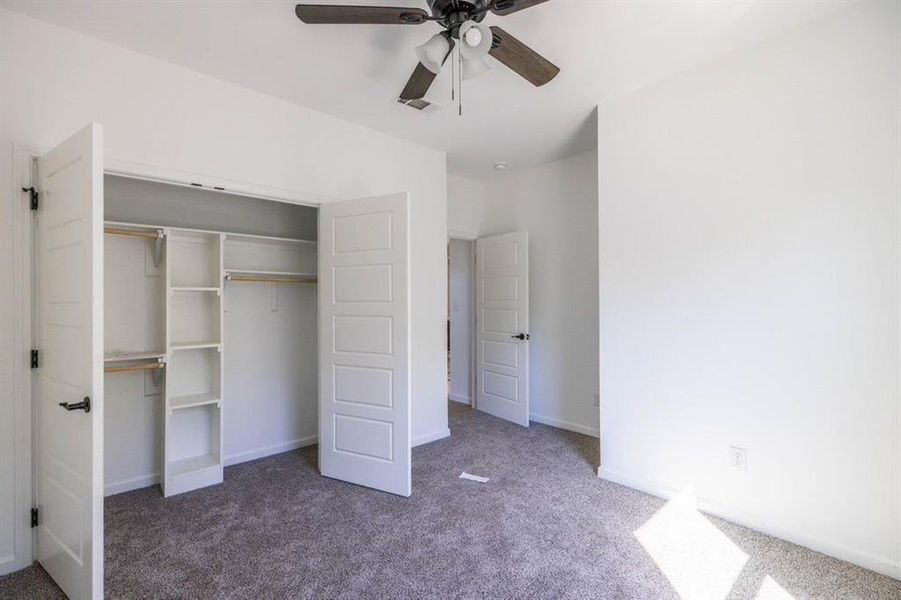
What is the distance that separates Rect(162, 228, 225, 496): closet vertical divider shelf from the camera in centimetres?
316

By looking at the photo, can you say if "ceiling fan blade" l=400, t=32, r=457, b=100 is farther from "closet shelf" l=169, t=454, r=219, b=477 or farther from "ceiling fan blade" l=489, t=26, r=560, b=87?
"closet shelf" l=169, t=454, r=219, b=477

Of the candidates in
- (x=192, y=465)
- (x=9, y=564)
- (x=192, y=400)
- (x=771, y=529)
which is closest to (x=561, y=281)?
(x=771, y=529)

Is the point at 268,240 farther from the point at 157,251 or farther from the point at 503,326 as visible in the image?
the point at 503,326

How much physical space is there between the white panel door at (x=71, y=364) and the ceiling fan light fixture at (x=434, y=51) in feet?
4.54

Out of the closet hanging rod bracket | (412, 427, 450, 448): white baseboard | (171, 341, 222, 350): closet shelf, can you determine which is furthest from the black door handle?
(412, 427, 450, 448): white baseboard

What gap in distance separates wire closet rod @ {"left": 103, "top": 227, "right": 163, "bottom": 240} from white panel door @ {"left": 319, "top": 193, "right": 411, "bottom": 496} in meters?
1.10

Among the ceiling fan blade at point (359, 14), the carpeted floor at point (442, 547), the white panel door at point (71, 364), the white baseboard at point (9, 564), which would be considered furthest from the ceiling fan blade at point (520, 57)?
the white baseboard at point (9, 564)

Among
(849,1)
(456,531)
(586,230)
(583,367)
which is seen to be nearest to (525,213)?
(586,230)

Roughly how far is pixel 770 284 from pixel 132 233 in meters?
4.01

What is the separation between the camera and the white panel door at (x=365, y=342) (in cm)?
297

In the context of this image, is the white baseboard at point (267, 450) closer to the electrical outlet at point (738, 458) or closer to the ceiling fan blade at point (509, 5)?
the electrical outlet at point (738, 458)

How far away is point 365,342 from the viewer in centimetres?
313

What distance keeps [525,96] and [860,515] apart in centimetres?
312

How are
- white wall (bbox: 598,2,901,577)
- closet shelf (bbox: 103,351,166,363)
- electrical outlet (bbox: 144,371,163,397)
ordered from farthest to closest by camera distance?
electrical outlet (bbox: 144,371,163,397)
closet shelf (bbox: 103,351,166,363)
white wall (bbox: 598,2,901,577)
